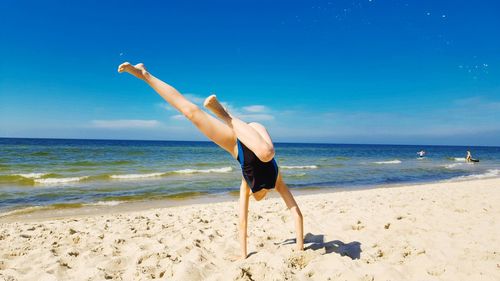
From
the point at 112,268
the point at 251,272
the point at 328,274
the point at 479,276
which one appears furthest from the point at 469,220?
the point at 112,268

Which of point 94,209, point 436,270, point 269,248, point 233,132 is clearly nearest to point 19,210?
point 94,209

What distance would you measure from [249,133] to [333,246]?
243 centimetres

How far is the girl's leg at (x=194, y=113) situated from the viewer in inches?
119

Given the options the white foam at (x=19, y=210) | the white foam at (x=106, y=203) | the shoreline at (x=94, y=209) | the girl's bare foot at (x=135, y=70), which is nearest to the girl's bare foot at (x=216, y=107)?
the girl's bare foot at (x=135, y=70)

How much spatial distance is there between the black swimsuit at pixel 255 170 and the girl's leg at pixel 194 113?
0.13 m

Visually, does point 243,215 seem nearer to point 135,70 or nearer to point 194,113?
point 194,113

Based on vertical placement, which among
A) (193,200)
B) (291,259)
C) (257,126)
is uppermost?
(257,126)

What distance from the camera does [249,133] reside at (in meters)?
2.90

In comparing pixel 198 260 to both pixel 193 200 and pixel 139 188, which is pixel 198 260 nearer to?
pixel 193 200

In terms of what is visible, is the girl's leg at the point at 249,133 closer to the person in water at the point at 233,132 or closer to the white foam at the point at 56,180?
the person in water at the point at 233,132

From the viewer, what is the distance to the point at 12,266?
3664 mm

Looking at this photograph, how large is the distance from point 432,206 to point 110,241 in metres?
6.42

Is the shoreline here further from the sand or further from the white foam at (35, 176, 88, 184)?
the white foam at (35, 176, 88, 184)

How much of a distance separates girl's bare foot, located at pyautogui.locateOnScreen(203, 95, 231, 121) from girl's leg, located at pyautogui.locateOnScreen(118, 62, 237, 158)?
0.26 ft
